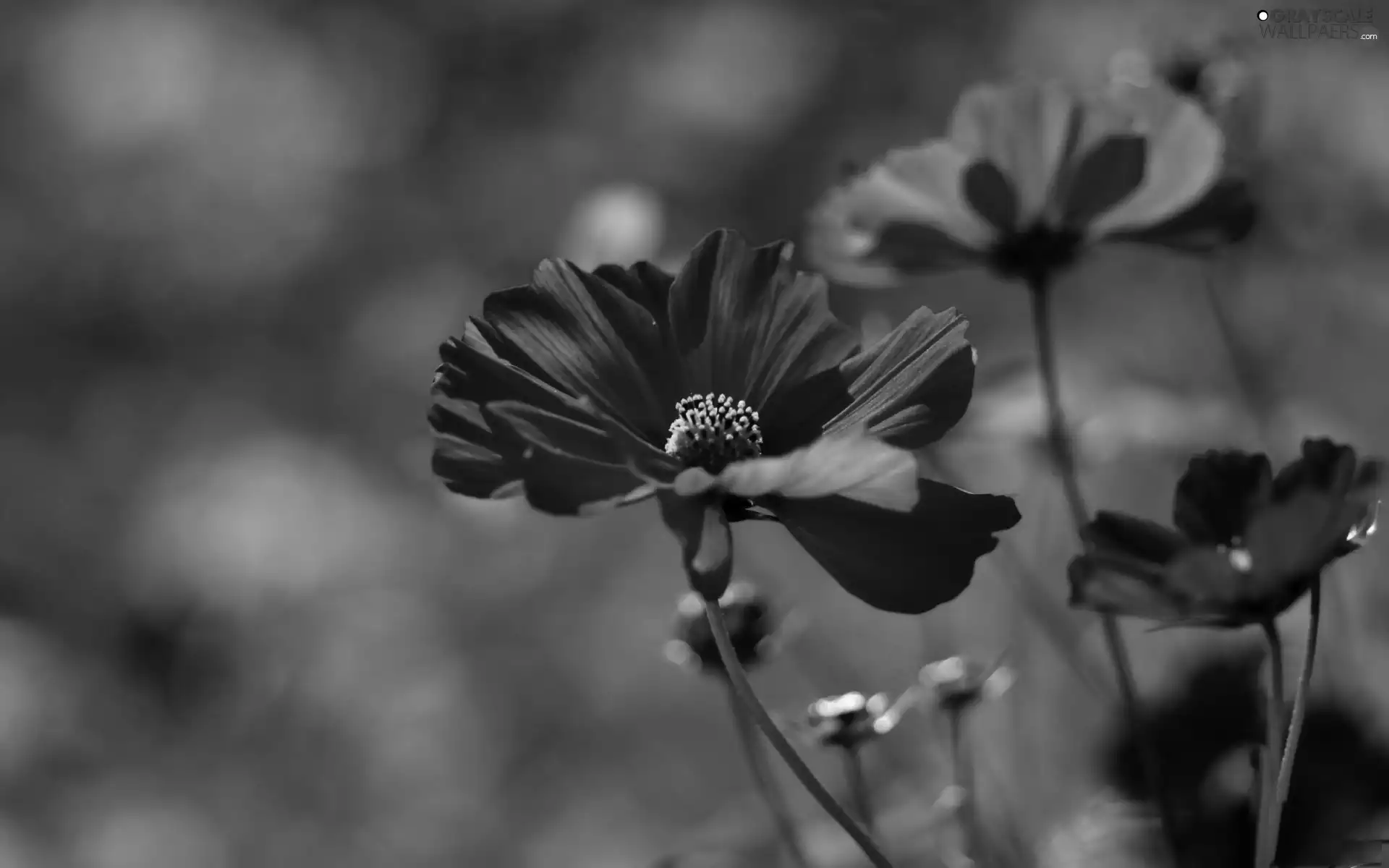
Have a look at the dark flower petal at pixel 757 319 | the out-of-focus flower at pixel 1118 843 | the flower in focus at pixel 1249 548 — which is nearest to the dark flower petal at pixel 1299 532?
the flower in focus at pixel 1249 548

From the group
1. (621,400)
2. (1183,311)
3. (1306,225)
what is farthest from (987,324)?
(621,400)

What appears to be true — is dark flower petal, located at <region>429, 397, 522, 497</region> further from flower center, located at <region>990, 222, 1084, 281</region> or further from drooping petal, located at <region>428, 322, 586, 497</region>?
flower center, located at <region>990, 222, 1084, 281</region>

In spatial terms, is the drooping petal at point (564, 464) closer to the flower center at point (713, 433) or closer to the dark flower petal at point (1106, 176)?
the flower center at point (713, 433)

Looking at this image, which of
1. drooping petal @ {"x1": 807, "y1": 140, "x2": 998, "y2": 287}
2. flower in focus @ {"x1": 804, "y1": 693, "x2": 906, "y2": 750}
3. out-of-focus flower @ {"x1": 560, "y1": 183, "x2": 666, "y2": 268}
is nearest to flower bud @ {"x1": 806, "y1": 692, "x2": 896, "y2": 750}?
flower in focus @ {"x1": 804, "y1": 693, "x2": 906, "y2": 750}

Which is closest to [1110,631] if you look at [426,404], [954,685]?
[954,685]

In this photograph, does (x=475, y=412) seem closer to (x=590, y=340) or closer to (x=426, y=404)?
(x=590, y=340)

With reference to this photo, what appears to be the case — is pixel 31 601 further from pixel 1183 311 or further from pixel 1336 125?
pixel 1336 125
